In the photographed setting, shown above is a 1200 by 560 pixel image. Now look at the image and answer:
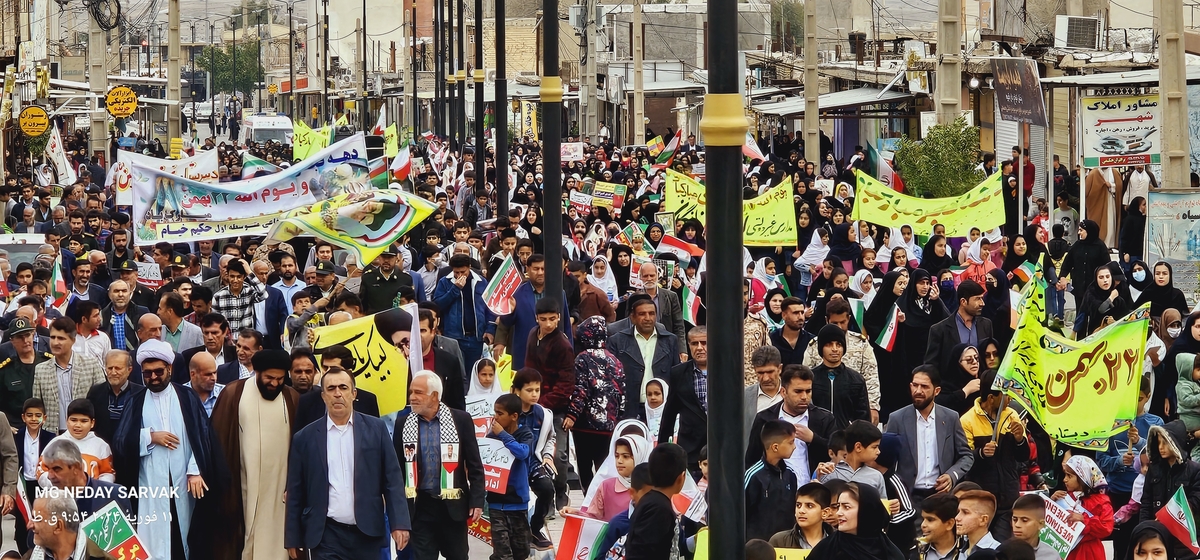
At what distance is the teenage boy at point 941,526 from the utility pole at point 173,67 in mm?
27394

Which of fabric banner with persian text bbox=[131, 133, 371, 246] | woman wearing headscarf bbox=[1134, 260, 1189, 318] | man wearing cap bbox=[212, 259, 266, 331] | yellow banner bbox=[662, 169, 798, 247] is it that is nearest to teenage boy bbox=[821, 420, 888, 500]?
man wearing cap bbox=[212, 259, 266, 331]

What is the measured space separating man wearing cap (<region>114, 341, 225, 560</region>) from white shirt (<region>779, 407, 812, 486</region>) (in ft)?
8.61

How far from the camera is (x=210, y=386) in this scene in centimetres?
847

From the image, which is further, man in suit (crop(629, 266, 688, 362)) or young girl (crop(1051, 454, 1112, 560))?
man in suit (crop(629, 266, 688, 362))

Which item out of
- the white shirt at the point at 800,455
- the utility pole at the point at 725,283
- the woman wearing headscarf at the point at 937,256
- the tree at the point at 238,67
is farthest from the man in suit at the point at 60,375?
the tree at the point at 238,67

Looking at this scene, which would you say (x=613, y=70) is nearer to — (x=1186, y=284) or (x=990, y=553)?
(x=1186, y=284)

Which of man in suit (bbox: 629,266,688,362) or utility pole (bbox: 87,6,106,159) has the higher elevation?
utility pole (bbox: 87,6,106,159)

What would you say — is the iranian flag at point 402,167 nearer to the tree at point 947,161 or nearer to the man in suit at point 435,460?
the tree at point 947,161

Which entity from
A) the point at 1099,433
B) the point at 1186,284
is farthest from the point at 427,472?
the point at 1186,284

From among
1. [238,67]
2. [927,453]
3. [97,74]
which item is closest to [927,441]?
[927,453]

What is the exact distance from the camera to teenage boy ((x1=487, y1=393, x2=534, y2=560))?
27.6ft

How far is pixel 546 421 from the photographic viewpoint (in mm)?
8914

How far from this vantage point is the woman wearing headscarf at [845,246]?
15.8m

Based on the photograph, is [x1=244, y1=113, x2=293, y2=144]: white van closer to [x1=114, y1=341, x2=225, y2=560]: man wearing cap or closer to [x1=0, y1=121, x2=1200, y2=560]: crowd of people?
[x1=0, y1=121, x2=1200, y2=560]: crowd of people
